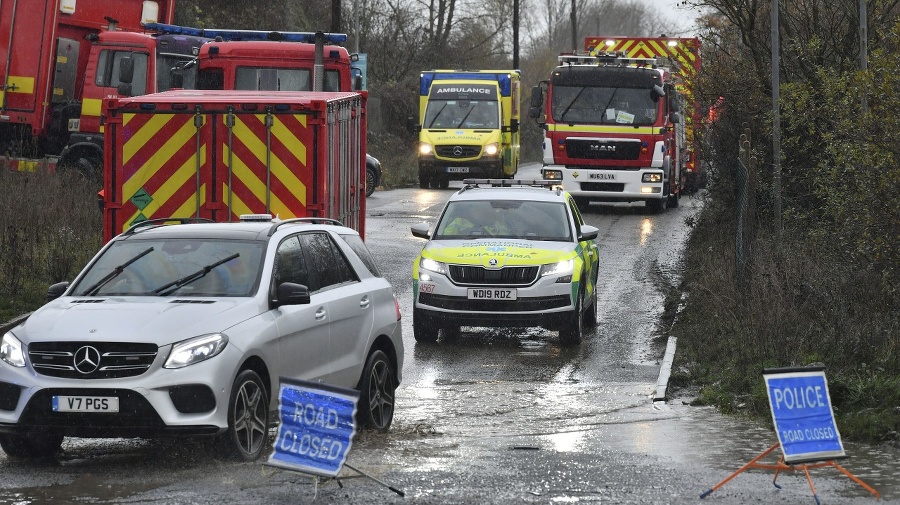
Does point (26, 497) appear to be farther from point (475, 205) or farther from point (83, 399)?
point (475, 205)

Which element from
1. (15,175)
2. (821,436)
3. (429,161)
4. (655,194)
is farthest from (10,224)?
(429,161)

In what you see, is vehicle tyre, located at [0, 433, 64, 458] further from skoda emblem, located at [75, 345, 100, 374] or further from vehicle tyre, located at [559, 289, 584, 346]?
vehicle tyre, located at [559, 289, 584, 346]

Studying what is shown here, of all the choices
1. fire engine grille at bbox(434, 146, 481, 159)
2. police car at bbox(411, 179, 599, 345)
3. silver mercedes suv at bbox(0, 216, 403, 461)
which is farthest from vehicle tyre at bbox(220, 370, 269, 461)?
fire engine grille at bbox(434, 146, 481, 159)

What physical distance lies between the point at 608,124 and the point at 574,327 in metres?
15.0

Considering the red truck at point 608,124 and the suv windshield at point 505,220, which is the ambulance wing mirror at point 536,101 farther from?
the suv windshield at point 505,220

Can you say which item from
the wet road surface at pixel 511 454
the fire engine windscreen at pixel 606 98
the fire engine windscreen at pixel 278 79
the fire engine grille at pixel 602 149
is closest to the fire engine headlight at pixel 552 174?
the fire engine grille at pixel 602 149

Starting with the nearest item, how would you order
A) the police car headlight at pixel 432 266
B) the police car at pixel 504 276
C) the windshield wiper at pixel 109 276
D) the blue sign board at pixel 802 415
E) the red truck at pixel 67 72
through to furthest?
the blue sign board at pixel 802 415
the windshield wiper at pixel 109 276
the police car at pixel 504 276
the police car headlight at pixel 432 266
the red truck at pixel 67 72

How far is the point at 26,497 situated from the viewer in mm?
7738

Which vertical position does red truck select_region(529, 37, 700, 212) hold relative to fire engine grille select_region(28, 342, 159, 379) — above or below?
above

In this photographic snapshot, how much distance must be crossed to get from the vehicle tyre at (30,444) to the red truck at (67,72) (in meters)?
16.5

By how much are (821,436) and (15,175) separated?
60.3ft

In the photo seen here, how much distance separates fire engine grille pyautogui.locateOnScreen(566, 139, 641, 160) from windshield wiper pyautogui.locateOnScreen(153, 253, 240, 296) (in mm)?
20623

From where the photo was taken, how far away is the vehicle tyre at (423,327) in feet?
48.9

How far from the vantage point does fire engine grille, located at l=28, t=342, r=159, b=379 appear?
8344mm
